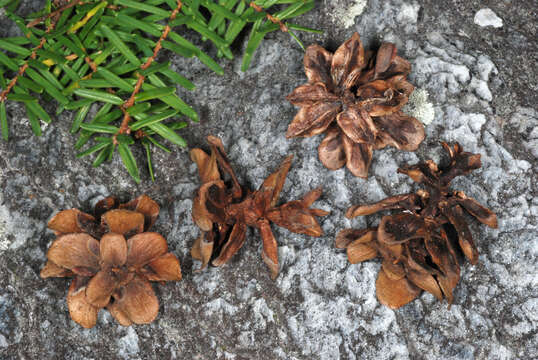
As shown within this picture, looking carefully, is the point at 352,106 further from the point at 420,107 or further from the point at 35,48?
the point at 35,48

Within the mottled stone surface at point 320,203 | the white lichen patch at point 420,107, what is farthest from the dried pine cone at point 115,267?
the white lichen patch at point 420,107

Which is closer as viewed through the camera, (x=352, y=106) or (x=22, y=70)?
(x=352, y=106)

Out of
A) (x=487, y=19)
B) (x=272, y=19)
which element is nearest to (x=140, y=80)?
(x=272, y=19)

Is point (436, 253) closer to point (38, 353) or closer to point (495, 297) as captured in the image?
point (495, 297)

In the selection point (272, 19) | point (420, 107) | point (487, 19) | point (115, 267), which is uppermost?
point (272, 19)

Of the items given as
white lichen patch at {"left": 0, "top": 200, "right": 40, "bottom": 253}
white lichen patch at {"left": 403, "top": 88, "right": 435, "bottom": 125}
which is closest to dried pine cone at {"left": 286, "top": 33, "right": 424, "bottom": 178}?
white lichen patch at {"left": 403, "top": 88, "right": 435, "bottom": 125}

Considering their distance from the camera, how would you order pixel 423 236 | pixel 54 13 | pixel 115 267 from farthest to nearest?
1. pixel 54 13
2. pixel 115 267
3. pixel 423 236

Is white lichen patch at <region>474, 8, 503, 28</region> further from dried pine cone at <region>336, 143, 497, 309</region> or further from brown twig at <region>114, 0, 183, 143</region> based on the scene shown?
brown twig at <region>114, 0, 183, 143</region>
